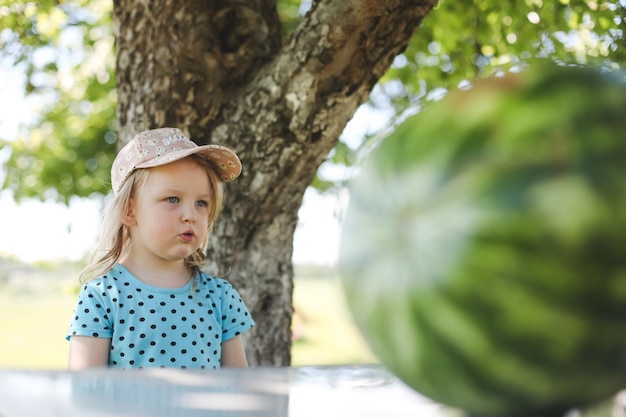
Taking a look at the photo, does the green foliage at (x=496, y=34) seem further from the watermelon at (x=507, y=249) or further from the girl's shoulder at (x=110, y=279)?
the watermelon at (x=507, y=249)

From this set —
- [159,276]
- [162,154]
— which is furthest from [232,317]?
[162,154]

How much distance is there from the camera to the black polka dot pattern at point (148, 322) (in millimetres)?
2635

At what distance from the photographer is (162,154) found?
9.40 feet

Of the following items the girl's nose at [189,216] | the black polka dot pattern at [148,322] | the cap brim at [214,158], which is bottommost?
the black polka dot pattern at [148,322]

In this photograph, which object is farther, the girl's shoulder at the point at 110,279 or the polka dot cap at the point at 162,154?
the polka dot cap at the point at 162,154

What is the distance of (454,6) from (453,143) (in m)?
5.07

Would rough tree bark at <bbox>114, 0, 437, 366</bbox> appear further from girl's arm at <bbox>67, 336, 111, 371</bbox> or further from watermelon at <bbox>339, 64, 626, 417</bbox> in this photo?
watermelon at <bbox>339, 64, 626, 417</bbox>

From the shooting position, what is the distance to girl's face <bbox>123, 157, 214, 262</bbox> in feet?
8.87

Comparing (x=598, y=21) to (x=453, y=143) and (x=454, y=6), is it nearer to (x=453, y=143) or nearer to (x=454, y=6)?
(x=454, y=6)

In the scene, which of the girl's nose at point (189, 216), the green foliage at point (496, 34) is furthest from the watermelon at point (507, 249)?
the green foliage at point (496, 34)

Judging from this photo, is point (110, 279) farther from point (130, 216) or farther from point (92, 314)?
point (130, 216)

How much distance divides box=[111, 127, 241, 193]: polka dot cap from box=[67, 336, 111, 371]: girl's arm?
654 mm

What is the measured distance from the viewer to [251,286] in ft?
13.5

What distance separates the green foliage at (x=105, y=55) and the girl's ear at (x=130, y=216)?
246 cm
